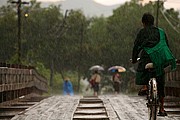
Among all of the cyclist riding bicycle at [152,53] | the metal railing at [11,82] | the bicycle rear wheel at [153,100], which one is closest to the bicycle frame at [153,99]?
the bicycle rear wheel at [153,100]

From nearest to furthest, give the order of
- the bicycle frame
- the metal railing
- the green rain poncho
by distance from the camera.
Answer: the bicycle frame < the green rain poncho < the metal railing

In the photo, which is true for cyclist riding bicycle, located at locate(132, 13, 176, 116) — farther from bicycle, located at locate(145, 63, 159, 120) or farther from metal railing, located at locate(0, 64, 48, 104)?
metal railing, located at locate(0, 64, 48, 104)

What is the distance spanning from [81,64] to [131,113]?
73.0 meters

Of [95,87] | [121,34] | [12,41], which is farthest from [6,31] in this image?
[95,87]

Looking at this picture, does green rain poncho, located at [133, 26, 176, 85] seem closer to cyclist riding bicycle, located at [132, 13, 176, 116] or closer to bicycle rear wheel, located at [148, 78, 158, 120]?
cyclist riding bicycle, located at [132, 13, 176, 116]

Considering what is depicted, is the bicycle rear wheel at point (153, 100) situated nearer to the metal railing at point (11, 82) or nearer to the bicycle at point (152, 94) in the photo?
the bicycle at point (152, 94)

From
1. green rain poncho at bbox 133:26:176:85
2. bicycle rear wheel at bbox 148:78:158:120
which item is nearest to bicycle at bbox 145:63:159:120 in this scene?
bicycle rear wheel at bbox 148:78:158:120

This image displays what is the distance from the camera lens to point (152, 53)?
24.3 feet

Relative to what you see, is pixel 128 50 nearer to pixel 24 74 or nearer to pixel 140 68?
pixel 24 74

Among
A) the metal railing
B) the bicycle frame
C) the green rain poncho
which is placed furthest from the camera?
the metal railing

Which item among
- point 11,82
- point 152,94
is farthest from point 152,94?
point 11,82

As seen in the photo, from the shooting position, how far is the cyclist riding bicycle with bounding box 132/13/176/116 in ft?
24.2

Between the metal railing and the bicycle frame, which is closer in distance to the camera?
the bicycle frame

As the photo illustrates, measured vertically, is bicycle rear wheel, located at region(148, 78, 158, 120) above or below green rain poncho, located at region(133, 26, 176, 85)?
below
